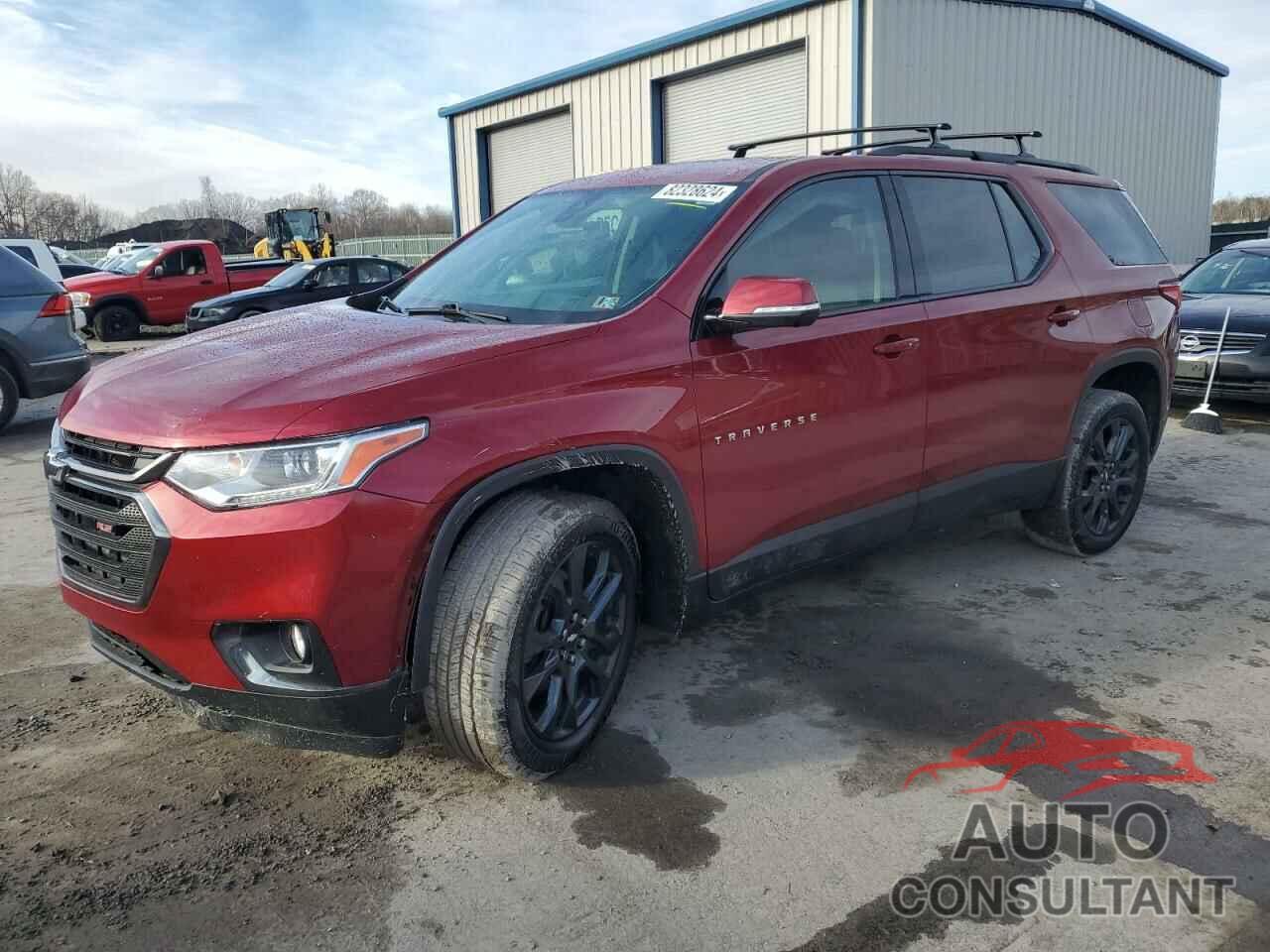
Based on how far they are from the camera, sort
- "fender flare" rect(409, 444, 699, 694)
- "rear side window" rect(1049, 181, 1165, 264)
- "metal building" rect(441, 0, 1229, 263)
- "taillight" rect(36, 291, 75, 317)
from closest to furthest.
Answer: "fender flare" rect(409, 444, 699, 694), "rear side window" rect(1049, 181, 1165, 264), "taillight" rect(36, 291, 75, 317), "metal building" rect(441, 0, 1229, 263)

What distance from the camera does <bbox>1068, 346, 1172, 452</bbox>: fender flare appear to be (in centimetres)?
475

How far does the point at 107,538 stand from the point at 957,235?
3.30 m

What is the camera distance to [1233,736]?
10.6 ft

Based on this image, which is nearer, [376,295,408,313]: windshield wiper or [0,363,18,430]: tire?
[376,295,408,313]: windshield wiper

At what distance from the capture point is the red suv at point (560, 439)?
2523mm

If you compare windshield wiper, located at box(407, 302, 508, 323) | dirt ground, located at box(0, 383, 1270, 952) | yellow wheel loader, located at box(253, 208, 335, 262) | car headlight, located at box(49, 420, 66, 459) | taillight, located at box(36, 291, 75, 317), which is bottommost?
dirt ground, located at box(0, 383, 1270, 952)

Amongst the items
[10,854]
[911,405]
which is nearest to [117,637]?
[10,854]

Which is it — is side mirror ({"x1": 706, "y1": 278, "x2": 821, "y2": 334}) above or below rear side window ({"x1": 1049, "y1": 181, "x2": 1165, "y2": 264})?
below

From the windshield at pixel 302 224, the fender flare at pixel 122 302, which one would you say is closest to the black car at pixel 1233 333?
the fender flare at pixel 122 302

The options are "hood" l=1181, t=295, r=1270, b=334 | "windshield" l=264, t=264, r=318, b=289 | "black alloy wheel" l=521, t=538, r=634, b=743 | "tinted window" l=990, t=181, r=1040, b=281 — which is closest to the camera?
"black alloy wheel" l=521, t=538, r=634, b=743

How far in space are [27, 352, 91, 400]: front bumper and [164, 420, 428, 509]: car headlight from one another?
290 inches

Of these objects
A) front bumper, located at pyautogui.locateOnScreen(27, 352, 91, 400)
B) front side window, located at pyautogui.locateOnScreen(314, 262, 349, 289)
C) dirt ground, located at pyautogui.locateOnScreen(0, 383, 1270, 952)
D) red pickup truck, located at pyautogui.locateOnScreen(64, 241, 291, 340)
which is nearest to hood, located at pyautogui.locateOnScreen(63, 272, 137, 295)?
red pickup truck, located at pyautogui.locateOnScreen(64, 241, 291, 340)

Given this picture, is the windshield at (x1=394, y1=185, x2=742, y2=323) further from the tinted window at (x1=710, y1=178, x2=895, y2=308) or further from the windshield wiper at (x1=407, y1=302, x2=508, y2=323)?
the tinted window at (x1=710, y1=178, x2=895, y2=308)

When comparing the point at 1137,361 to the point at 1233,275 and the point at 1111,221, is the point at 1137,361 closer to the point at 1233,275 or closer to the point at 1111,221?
the point at 1111,221
